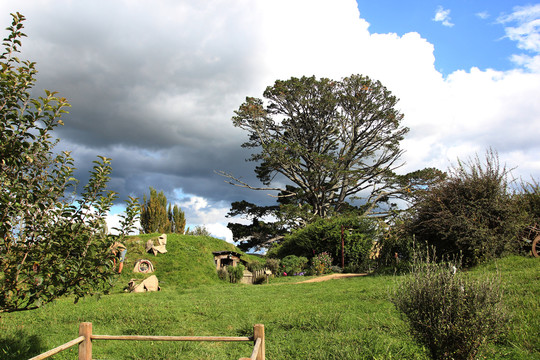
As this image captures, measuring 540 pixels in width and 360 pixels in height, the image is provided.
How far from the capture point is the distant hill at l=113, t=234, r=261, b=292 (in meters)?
18.9

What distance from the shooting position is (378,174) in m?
31.7

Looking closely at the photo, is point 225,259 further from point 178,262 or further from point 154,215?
point 154,215

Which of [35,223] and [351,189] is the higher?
[351,189]

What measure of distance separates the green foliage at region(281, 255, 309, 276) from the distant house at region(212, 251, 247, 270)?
128 inches

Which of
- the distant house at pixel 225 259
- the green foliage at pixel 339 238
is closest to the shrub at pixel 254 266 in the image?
the distant house at pixel 225 259

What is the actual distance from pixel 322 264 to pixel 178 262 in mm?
8504

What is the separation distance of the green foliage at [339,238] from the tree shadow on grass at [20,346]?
17.3 m

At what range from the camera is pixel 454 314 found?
448 cm

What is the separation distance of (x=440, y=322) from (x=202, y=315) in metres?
6.39

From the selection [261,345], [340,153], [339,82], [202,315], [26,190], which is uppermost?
[339,82]

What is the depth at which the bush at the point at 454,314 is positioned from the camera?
442 centimetres

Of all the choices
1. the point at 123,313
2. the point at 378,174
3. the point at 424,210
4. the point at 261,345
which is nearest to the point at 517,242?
the point at 424,210

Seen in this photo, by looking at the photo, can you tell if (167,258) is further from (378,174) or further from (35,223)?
(378,174)

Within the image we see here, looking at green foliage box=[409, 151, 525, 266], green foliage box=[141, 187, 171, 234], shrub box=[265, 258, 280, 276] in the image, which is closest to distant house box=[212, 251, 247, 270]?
shrub box=[265, 258, 280, 276]
